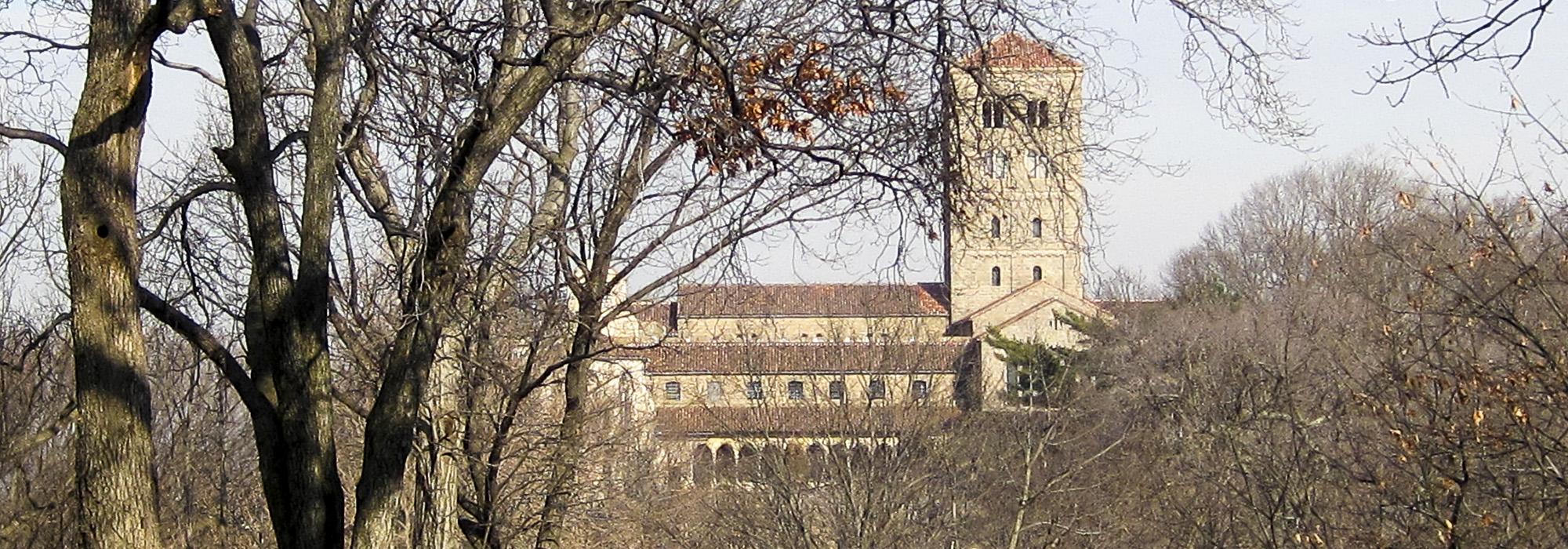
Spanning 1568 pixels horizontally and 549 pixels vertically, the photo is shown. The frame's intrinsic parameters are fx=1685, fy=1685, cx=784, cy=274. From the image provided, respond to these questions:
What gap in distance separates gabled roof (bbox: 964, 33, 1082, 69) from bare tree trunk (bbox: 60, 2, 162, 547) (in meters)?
2.73

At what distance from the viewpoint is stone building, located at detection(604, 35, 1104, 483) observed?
5688 millimetres

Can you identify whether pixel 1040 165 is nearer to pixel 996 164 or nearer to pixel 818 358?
pixel 996 164

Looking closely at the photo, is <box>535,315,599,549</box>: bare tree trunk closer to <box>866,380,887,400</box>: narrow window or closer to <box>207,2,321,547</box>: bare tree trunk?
<box>207,2,321,547</box>: bare tree trunk

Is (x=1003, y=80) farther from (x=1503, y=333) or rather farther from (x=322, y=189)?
(x=1503, y=333)

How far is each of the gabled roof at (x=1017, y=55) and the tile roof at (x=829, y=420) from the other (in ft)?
57.5

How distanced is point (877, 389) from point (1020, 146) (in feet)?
62.9

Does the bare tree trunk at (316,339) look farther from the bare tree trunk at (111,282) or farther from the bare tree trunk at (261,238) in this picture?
the bare tree trunk at (111,282)

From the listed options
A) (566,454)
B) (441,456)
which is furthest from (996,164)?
(566,454)

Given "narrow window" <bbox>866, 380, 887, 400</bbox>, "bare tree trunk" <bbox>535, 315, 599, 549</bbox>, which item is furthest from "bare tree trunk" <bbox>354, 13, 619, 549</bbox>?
"narrow window" <bbox>866, 380, 887, 400</bbox>

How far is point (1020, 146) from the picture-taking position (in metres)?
5.61

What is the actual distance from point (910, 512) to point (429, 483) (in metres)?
14.1

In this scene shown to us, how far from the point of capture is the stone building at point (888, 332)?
5.69 metres

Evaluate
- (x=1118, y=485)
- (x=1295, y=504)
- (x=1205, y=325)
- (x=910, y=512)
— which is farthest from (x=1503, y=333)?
(x=1205, y=325)

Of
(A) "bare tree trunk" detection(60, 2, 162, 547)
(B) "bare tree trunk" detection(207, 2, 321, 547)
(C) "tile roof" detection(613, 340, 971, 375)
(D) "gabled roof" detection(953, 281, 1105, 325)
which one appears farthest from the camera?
(D) "gabled roof" detection(953, 281, 1105, 325)
